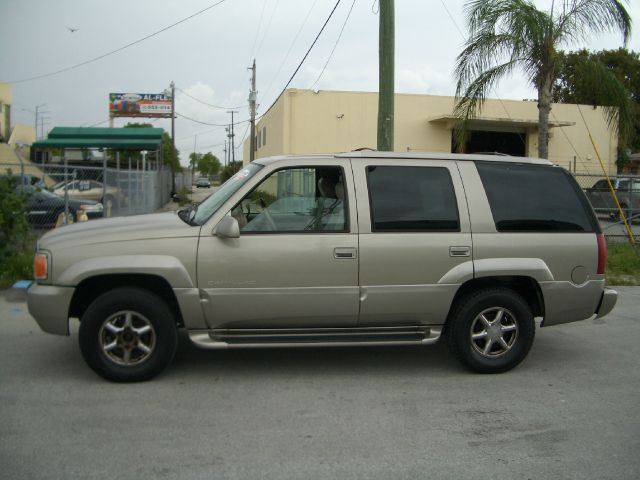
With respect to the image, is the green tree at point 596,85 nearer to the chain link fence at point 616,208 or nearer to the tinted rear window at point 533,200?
the chain link fence at point 616,208

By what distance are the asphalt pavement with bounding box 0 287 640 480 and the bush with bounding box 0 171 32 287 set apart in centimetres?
311

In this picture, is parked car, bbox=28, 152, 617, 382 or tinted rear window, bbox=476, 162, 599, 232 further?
tinted rear window, bbox=476, 162, 599, 232

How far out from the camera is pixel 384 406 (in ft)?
15.7

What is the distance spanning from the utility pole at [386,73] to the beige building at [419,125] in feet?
53.6

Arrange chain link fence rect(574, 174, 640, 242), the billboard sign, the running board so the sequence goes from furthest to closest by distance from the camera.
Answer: the billboard sign → chain link fence rect(574, 174, 640, 242) → the running board

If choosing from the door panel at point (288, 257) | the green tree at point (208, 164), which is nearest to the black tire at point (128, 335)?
Answer: the door panel at point (288, 257)

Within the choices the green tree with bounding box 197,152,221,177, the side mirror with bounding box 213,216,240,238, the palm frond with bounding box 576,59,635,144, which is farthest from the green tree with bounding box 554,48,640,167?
the green tree with bounding box 197,152,221,177

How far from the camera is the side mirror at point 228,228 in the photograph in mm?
4926

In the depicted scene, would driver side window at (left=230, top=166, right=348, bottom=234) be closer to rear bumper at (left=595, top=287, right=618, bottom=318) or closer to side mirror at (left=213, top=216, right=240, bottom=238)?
side mirror at (left=213, top=216, right=240, bottom=238)

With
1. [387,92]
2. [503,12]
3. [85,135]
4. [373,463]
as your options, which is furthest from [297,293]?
[85,135]

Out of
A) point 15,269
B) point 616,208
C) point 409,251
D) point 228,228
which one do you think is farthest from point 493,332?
point 616,208

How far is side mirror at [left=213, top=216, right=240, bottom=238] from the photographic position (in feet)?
16.2

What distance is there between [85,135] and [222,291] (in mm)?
33162

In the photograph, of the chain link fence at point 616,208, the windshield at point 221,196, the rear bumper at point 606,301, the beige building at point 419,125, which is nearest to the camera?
the windshield at point 221,196
